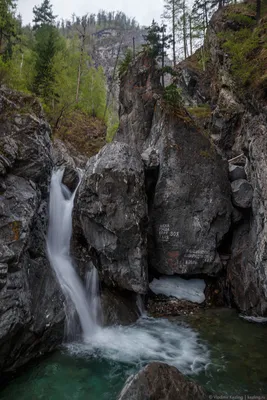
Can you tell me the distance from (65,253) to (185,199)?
6.69m

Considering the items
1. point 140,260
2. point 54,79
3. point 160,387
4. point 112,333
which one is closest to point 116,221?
point 140,260

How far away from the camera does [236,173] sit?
598 inches

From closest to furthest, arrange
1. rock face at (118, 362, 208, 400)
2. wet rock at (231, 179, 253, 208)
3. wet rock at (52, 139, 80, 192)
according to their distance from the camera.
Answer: rock face at (118, 362, 208, 400) → wet rock at (231, 179, 253, 208) → wet rock at (52, 139, 80, 192)

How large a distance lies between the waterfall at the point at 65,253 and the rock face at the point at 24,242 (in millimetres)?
1035

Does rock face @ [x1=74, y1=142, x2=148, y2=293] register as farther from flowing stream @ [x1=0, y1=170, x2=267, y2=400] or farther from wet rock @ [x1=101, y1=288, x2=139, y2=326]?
flowing stream @ [x1=0, y1=170, x2=267, y2=400]

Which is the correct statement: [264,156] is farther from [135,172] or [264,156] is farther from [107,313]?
[107,313]

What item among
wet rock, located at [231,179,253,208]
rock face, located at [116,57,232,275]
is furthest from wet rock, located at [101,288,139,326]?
wet rock, located at [231,179,253,208]

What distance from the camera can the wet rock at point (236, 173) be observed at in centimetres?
1514

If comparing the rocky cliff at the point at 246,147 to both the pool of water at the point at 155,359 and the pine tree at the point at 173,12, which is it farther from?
the pine tree at the point at 173,12

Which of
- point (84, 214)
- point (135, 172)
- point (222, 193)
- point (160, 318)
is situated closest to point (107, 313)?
point (160, 318)

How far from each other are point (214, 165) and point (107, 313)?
9325 millimetres

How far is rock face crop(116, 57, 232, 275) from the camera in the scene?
45.9ft

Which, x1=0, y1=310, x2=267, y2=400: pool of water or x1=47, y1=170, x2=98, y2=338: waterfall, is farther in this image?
x1=47, y1=170, x2=98, y2=338: waterfall

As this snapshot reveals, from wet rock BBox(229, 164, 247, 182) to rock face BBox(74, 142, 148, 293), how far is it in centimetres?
553
